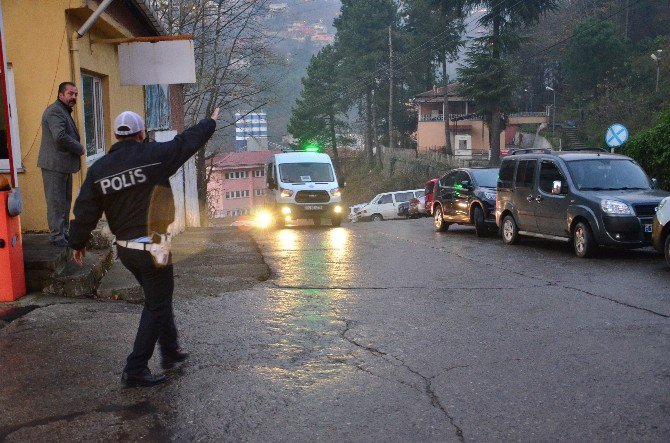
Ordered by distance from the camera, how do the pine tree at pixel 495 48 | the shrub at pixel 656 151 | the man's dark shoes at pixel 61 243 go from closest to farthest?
1. the man's dark shoes at pixel 61 243
2. the shrub at pixel 656 151
3. the pine tree at pixel 495 48

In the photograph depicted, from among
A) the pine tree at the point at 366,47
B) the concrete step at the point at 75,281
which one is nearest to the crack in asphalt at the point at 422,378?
the concrete step at the point at 75,281

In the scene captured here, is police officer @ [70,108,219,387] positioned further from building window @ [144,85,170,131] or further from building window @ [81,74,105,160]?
building window @ [144,85,170,131]

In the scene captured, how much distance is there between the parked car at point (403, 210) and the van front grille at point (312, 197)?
16530mm

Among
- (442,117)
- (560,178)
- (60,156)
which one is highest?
(442,117)

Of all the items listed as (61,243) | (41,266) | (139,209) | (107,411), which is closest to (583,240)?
(61,243)

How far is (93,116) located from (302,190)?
9.98 meters

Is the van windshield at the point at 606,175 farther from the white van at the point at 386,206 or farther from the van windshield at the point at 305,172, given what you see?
the white van at the point at 386,206

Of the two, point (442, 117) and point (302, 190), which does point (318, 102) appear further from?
point (302, 190)

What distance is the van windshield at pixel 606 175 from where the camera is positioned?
13328 millimetres

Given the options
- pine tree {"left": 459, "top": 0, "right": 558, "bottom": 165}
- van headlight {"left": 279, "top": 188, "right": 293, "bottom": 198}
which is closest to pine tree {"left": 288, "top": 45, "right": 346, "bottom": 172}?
pine tree {"left": 459, "top": 0, "right": 558, "bottom": 165}

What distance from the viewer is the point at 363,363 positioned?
5.92 meters

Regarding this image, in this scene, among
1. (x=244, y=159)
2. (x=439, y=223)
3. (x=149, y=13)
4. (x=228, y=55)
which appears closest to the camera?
(x=149, y=13)

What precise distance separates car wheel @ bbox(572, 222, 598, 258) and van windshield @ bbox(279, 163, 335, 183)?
1075cm

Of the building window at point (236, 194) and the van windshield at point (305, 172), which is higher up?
the van windshield at point (305, 172)
